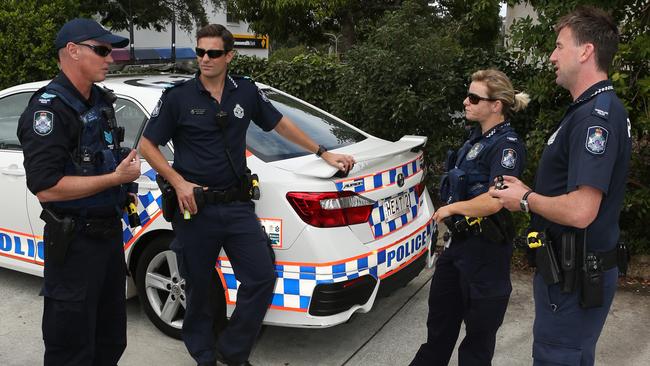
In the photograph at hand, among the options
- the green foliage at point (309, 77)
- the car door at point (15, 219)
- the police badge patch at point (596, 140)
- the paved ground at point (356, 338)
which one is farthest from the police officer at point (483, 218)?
the green foliage at point (309, 77)

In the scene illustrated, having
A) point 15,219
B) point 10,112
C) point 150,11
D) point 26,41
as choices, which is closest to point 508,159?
point 15,219

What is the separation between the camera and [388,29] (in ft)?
18.0

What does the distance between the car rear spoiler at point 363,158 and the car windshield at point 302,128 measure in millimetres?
246

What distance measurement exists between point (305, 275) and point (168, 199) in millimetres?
744

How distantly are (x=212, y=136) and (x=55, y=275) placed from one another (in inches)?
36.1

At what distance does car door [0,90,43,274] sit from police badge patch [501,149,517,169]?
2752 millimetres

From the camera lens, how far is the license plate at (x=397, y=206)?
336 centimetres

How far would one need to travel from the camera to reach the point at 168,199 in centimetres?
301

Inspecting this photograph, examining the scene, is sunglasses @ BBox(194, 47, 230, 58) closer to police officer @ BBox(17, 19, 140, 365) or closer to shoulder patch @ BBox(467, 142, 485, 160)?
police officer @ BBox(17, 19, 140, 365)

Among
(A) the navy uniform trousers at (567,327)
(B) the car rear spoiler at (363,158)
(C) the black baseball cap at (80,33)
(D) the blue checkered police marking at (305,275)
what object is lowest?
(D) the blue checkered police marking at (305,275)

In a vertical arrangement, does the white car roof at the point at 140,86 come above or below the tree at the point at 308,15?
below

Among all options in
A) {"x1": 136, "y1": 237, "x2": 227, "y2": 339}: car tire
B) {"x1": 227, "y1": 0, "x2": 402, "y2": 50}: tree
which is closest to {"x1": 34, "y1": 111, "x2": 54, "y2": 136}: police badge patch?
{"x1": 136, "y1": 237, "x2": 227, "y2": 339}: car tire

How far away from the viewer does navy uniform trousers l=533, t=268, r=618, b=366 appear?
7.06 ft

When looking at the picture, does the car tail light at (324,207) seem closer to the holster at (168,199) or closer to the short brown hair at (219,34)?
the holster at (168,199)
